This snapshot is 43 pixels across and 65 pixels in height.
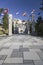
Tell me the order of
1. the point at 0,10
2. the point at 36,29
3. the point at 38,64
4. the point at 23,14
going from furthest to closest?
the point at 36,29 → the point at 0,10 → the point at 23,14 → the point at 38,64

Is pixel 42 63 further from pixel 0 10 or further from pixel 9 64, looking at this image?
pixel 0 10

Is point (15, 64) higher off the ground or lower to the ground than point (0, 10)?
lower

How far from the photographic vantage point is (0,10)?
Result: 54469mm

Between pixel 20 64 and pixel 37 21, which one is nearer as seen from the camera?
pixel 20 64

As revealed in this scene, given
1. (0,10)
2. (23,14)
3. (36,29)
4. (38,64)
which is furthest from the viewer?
(36,29)

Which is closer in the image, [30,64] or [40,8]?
[30,64]

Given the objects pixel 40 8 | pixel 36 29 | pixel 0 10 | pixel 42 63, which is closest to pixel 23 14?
pixel 40 8

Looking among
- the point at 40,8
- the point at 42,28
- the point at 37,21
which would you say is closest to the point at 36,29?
the point at 37,21

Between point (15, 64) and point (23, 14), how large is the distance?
4136cm

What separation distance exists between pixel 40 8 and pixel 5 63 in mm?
44691

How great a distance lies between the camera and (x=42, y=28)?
2159 inches

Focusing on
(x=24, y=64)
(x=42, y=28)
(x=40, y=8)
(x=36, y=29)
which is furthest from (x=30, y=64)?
(x=36, y=29)

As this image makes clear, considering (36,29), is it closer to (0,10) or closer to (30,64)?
(0,10)

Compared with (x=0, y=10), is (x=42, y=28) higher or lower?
lower
